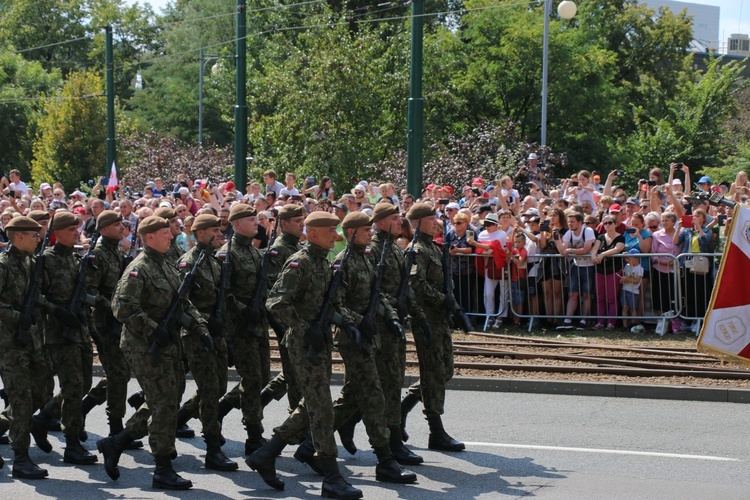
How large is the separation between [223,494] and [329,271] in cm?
174

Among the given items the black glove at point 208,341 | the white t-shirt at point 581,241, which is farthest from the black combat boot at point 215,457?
the white t-shirt at point 581,241

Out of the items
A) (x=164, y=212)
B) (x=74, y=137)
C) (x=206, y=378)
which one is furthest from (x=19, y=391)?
(x=74, y=137)

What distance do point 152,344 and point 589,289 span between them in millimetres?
8401

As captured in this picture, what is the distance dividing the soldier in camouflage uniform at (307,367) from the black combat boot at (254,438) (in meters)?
1.17

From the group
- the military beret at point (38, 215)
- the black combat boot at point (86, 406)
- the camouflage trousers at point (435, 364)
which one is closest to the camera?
the camouflage trousers at point (435, 364)

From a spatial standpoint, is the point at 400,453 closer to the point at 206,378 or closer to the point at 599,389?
the point at 206,378

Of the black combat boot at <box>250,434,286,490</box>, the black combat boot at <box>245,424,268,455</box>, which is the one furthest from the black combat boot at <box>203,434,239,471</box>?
the black combat boot at <box>250,434,286,490</box>

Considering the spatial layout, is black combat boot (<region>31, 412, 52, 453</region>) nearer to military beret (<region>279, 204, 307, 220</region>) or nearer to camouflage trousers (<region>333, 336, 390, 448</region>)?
military beret (<region>279, 204, 307, 220</region>)

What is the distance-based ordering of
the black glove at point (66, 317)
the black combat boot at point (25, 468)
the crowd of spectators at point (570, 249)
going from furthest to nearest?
1. the crowd of spectators at point (570, 249)
2. the black glove at point (66, 317)
3. the black combat boot at point (25, 468)

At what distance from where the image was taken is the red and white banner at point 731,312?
6.65 meters

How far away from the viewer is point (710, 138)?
1647 inches

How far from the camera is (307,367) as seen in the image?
8.00 m

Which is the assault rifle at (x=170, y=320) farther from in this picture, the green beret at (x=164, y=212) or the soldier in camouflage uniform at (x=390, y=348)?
the green beret at (x=164, y=212)

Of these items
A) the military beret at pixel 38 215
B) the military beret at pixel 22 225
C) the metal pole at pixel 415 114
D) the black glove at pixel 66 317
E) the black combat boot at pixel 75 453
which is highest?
the metal pole at pixel 415 114
